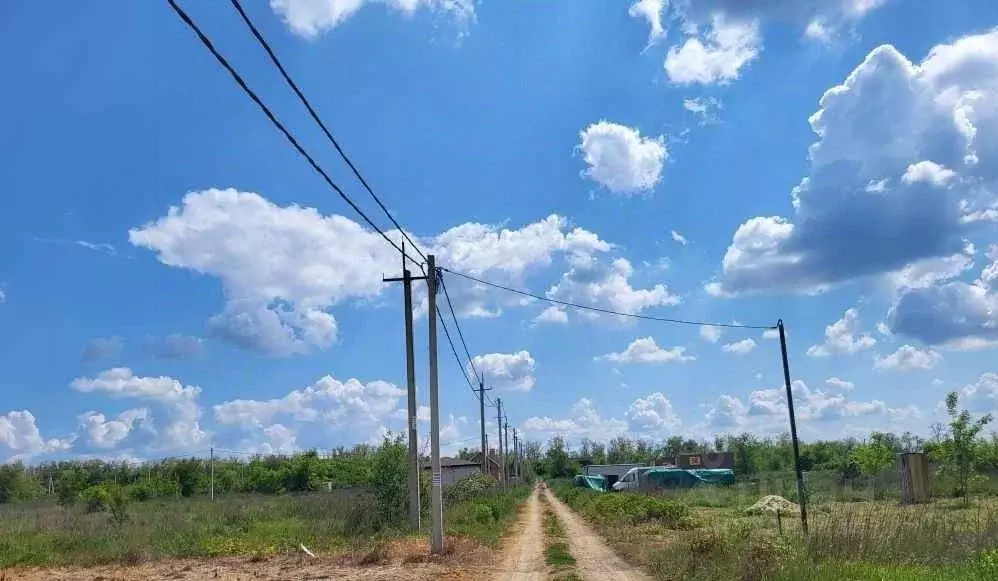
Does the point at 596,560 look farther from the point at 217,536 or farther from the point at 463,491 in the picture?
the point at 463,491

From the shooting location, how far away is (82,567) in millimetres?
21047

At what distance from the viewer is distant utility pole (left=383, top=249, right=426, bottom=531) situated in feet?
76.7

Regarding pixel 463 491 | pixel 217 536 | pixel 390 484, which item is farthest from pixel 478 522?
pixel 463 491

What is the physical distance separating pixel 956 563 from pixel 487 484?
4473 cm

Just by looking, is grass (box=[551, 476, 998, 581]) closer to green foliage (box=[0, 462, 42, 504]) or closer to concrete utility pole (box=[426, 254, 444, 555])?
concrete utility pole (box=[426, 254, 444, 555])

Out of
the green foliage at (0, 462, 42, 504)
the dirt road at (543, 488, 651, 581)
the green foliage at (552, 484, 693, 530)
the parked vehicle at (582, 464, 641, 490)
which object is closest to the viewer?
the dirt road at (543, 488, 651, 581)

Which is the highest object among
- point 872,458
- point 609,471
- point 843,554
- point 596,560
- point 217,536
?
point 843,554

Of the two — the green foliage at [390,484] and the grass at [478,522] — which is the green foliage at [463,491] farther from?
the green foliage at [390,484]

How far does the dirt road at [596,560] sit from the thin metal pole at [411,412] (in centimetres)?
466

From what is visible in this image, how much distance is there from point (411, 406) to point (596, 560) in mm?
7678

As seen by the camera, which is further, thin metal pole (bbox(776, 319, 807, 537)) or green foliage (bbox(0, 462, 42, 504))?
green foliage (bbox(0, 462, 42, 504))

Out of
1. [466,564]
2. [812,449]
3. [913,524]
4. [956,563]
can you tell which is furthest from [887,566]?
[812,449]

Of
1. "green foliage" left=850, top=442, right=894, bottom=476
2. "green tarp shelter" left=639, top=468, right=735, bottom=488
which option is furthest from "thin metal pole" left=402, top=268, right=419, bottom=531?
"green tarp shelter" left=639, top=468, right=735, bottom=488

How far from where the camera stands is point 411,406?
23.8 metres
